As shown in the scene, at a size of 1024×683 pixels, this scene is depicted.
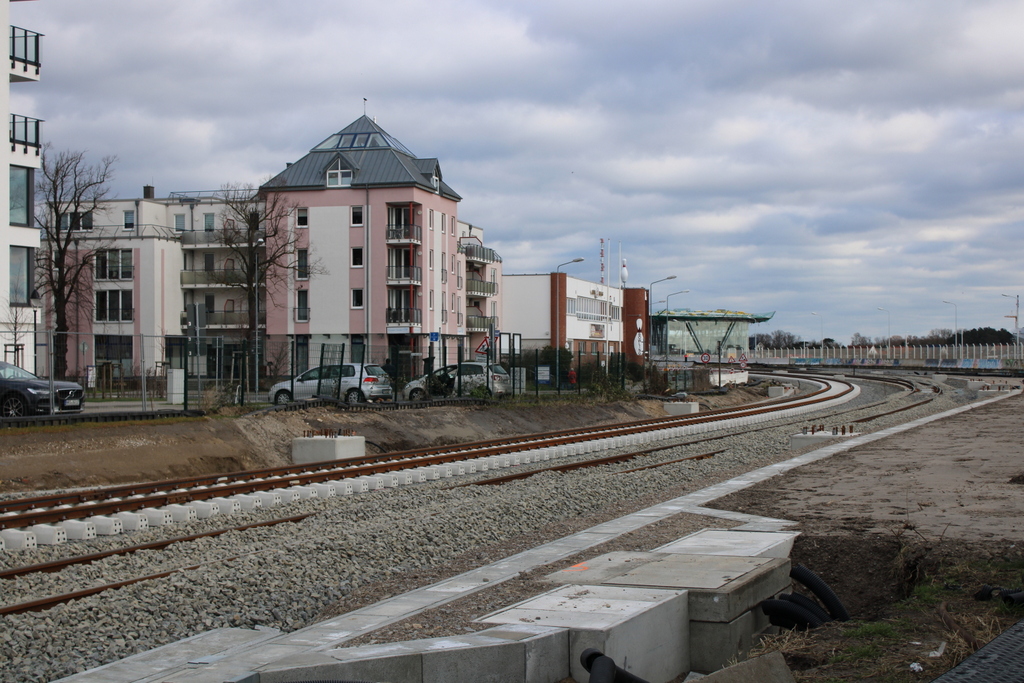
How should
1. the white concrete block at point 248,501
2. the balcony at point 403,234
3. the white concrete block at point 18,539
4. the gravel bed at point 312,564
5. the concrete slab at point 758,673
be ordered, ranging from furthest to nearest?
the balcony at point 403,234, the white concrete block at point 248,501, the white concrete block at point 18,539, the gravel bed at point 312,564, the concrete slab at point 758,673

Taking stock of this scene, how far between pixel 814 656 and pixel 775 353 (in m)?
162

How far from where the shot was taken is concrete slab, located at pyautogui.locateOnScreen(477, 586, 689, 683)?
6309 mm

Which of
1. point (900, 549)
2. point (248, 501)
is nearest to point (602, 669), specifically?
point (900, 549)

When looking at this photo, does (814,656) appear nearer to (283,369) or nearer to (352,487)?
(352,487)

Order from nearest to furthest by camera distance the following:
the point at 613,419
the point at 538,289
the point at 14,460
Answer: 1. the point at 14,460
2. the point at 613,419
3. the point at 538,289

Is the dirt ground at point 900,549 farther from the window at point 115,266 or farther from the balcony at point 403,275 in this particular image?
the window at point 115,266

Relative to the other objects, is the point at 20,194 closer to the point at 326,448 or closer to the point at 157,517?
Answer: the point at 326,448

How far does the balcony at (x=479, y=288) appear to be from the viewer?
76.4 meters

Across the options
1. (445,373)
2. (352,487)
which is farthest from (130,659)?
(445,373)

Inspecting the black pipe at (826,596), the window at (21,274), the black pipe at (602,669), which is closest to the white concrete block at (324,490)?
the black pipe at (826,596)

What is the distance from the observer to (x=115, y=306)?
208 feet

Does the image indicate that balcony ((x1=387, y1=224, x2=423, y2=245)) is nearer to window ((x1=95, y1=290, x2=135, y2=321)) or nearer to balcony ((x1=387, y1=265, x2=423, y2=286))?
balcony ((x1=387, y1=265, x2=423, y2=286))

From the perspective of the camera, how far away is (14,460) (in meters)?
17.6

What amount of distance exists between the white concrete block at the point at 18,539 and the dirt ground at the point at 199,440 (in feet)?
20.0
